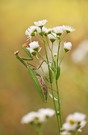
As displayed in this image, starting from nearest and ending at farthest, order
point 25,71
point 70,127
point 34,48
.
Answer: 1. point 70,127
2. point 34,48
3. point 25,71

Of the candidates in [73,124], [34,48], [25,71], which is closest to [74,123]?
[73,124]

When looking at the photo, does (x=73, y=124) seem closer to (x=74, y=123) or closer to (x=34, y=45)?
(x=74, y=123)

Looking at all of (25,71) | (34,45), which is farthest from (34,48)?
(25,71)

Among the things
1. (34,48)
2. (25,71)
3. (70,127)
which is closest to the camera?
(70,127)

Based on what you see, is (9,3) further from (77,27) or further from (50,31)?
(50,31)

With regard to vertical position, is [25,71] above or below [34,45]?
below


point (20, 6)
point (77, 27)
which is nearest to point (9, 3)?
point (20, 6)

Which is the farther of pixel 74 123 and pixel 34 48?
pixel 34 48

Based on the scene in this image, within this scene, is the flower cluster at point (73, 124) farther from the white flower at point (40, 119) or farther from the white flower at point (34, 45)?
the white flower at point (34, 45)
